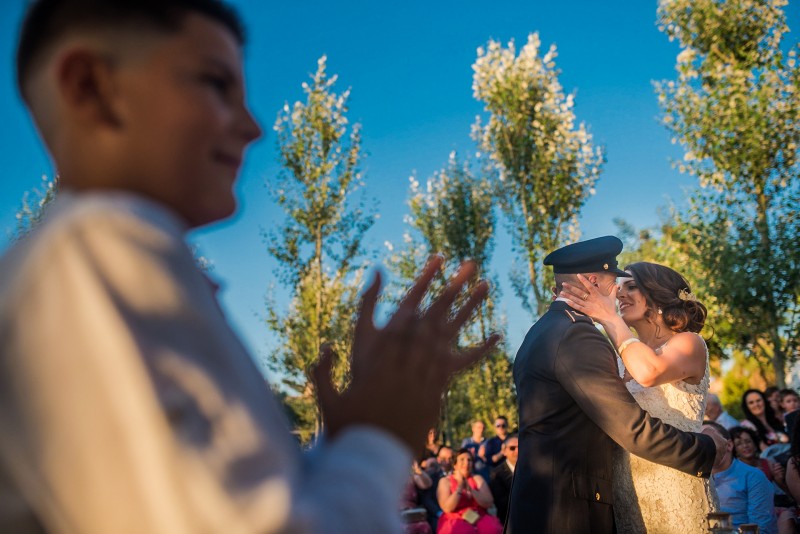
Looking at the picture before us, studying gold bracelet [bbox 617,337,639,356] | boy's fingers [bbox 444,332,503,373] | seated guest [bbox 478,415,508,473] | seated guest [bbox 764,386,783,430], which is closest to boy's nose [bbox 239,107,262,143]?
boy's fingers [bbox 444,332,503,373]

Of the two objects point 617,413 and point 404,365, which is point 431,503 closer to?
point 617,413

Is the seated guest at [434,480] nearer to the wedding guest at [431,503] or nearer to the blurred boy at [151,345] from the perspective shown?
the wedding guest at [431,503]

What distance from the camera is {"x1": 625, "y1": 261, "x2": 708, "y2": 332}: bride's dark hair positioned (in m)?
3.97

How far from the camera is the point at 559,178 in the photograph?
95.5 feet

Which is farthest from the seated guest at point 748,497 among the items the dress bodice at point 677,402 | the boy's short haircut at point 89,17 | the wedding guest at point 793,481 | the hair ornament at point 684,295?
the boy's short haircut at point 89,17

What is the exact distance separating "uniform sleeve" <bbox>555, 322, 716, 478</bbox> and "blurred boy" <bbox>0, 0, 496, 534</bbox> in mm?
2501

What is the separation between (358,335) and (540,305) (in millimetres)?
28997

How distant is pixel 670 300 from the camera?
4016 millimetres


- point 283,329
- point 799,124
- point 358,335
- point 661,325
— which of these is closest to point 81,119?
point 358,335

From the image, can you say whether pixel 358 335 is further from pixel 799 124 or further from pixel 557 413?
pixel 799 124

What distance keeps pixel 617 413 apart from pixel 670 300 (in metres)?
1.09

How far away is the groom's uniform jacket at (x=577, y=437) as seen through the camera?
3.20 m

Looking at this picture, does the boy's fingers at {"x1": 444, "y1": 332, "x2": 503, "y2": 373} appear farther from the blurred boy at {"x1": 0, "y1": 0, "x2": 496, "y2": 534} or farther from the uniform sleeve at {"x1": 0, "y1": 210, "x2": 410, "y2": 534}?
the uniform sleeve at {"x1": 0, "y1": 210, "x2": 410, "y2": 534}

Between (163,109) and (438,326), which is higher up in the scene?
(163,109)
